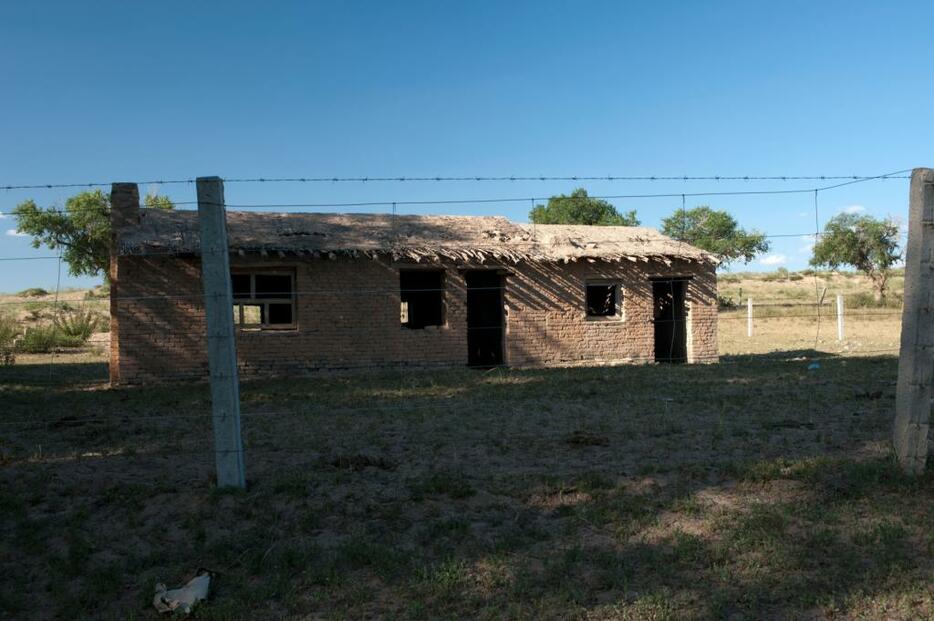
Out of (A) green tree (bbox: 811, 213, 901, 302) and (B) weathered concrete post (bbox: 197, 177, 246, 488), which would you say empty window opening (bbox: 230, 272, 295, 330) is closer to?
(B) weathered concrete post (bbox: 197, 177, 246, 488)

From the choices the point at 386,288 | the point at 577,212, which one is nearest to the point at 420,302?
the point at 386,288

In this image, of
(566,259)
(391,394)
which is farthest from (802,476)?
(566,259)

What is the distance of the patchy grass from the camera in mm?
4051

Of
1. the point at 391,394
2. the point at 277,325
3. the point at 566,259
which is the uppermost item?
the point at 566,259

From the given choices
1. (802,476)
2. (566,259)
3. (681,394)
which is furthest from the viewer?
(566,259)

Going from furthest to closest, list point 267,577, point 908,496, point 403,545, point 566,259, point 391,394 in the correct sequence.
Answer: point 566,259
point 391,394
point 908,496
point 403,545
point 267,577

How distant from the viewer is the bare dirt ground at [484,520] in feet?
13.3

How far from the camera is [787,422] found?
313 inches

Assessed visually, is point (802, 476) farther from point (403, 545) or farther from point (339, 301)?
point (339, 301)

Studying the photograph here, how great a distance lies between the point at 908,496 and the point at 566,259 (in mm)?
11020

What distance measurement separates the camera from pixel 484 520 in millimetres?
5012

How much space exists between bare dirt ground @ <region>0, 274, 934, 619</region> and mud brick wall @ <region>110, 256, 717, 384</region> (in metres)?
5.40

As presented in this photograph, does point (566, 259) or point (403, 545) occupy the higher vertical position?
point (566, 259)

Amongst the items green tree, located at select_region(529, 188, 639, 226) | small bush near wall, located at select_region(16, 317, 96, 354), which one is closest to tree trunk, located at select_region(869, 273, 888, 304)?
green tree, located at select_region(529, 188, 639, 226)
